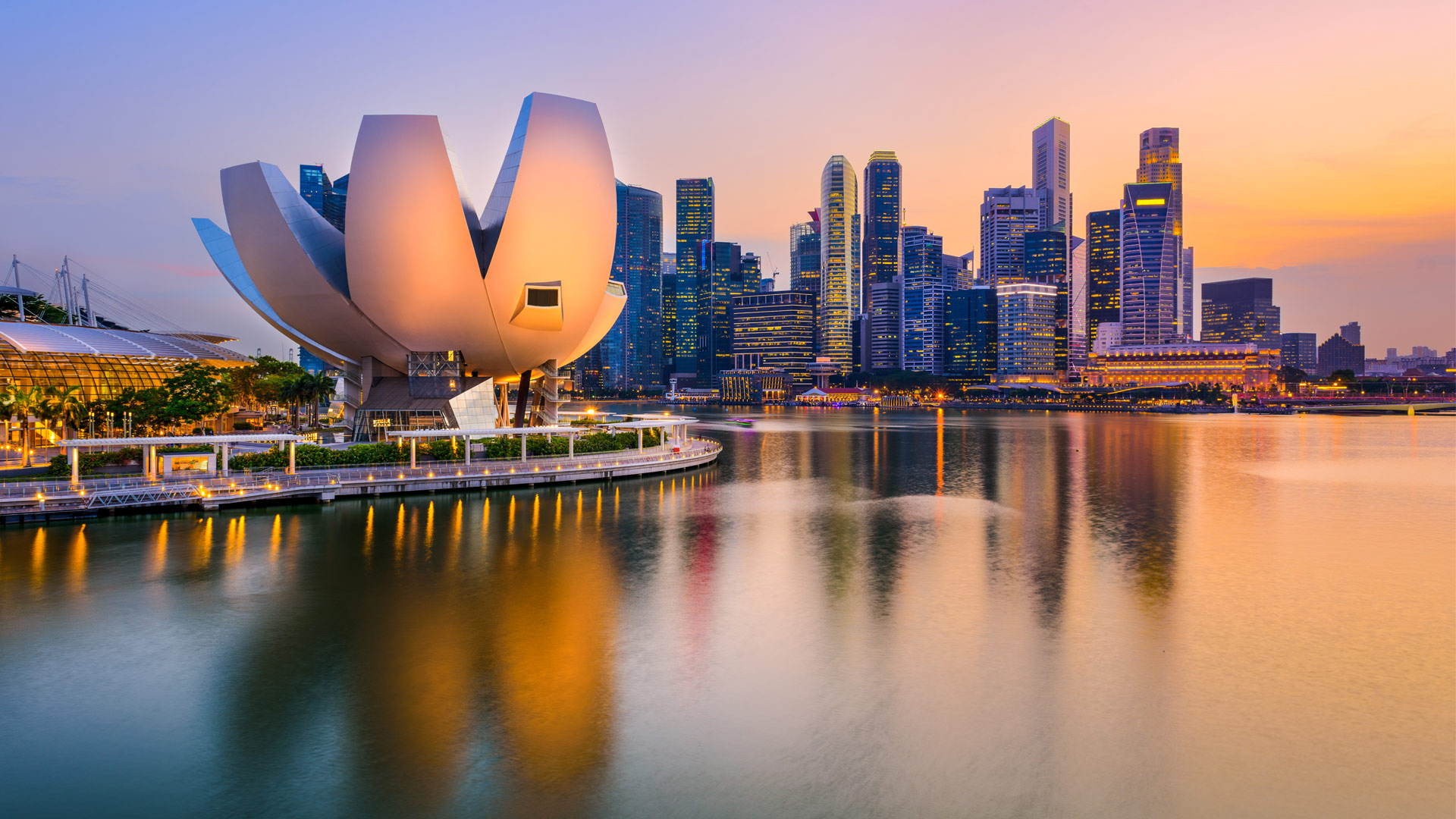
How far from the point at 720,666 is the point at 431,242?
30808 millimetres

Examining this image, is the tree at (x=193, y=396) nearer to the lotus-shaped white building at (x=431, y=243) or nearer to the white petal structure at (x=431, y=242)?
the lotus-shaped white building at (x=431, y=243)

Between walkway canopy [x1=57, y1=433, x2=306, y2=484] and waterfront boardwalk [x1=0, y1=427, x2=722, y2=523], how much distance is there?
2.66 feet

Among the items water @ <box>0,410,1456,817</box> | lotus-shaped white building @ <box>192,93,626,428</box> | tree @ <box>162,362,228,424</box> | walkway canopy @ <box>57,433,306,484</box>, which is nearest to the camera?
water @ <box>0,410,1456,817</box>

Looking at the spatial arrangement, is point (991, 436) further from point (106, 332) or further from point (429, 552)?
point (106, 332)

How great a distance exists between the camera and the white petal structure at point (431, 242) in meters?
38.1

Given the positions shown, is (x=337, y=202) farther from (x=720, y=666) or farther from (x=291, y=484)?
(x=720, y=666)

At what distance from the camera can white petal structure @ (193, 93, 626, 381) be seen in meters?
38.1

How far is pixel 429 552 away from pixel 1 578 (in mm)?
10047

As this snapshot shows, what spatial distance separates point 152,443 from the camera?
104 feet

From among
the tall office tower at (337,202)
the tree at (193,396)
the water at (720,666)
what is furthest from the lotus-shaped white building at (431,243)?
the tall office tower at (337,202)

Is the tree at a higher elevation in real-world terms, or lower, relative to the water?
higher

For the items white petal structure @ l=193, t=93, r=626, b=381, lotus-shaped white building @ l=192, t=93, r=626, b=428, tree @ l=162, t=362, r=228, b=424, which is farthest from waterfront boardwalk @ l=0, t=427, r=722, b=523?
tree @ l=162, t=362, r=228, b=424

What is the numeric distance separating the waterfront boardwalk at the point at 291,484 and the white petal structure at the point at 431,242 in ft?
27.6

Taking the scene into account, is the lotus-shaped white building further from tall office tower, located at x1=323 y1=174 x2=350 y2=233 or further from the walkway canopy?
tall office tower, located at x1=323 y1=174 x2=350 y2=233
